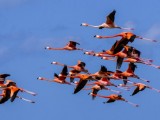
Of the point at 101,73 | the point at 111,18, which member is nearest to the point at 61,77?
the point at 101,73

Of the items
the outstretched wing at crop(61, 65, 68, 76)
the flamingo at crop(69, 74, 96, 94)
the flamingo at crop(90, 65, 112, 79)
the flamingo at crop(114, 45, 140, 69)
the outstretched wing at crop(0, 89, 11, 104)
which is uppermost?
the flamingo at crop(114, 45, 140, 69)

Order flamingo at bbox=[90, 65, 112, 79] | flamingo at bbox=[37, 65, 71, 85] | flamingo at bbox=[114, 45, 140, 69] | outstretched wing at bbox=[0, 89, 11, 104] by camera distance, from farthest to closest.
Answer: flamingo at bbox=[37, 65, 71, 85] < flamingo at bbox=[90, 65, 112, 79] < flamingo at bbox=[114, 45, 140, 69] < outstretched wing at bbox=[0, 89, 11, 104]

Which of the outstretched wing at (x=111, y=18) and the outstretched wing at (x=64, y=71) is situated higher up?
the outstretched wing at (x=111, y=18)

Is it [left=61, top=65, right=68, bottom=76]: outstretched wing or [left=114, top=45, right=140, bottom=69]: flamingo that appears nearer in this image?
[left=114, top=45, right=140, bottom=69]: flamingo

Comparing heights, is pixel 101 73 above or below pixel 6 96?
above

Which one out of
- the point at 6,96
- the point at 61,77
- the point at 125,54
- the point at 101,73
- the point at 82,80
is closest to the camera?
the point at 82,80

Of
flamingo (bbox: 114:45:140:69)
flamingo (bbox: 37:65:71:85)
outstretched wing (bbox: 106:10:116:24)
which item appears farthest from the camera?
flamingo (bbox: 37:65:71:85)

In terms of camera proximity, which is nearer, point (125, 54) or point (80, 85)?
point (80, 85)

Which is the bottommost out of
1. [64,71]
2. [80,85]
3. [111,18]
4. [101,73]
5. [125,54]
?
[64,71]

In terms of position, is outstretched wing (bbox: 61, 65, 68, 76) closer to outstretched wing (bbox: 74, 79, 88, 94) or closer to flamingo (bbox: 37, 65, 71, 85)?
flamingo (bbox: 37, 65, 71, 85)

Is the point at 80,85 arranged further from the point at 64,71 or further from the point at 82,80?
the point at 64,71

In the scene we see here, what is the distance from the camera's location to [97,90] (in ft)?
402

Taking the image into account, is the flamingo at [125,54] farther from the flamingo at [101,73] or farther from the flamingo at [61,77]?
the flamingo at [61,77]

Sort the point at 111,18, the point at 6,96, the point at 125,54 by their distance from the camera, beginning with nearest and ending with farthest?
the point at 111,18, the point at 6,96, the point at 125,54
